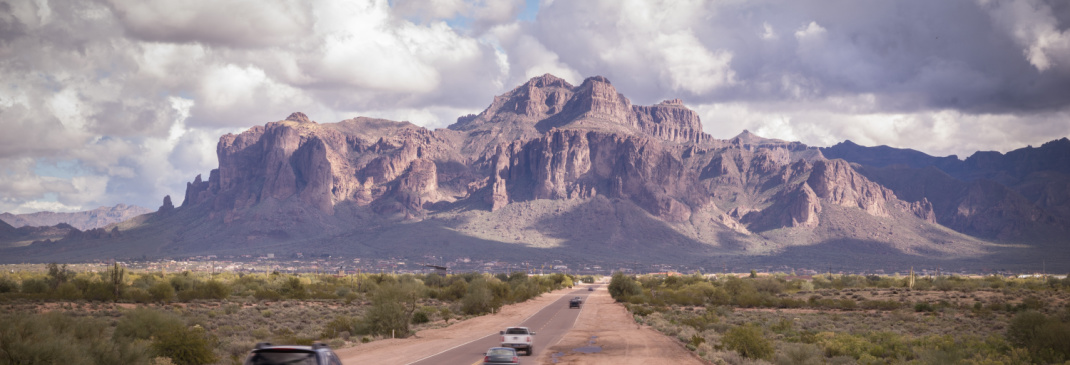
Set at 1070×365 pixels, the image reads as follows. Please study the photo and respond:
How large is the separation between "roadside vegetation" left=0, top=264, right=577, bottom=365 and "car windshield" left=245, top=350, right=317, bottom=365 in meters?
10.00

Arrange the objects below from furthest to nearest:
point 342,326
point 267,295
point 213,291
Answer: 1. point 267,295
2. point 213,291
3. point 342,326

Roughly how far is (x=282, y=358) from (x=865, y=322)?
1821 inches

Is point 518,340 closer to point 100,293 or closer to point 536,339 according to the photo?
point 536,339

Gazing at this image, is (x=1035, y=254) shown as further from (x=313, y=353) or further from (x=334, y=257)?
(x=313, y=353)

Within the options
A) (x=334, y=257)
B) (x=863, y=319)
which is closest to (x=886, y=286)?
(x=863, y=319)

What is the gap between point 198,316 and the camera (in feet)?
152

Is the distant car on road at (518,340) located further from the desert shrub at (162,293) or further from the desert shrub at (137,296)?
the desert shrub at (162,293)

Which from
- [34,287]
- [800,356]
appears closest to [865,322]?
[800,356]

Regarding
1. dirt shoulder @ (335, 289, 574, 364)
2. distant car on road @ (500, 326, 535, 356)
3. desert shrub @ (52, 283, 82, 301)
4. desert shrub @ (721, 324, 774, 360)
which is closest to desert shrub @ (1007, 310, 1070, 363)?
desert shrub @ (721, 324, 774, 360)

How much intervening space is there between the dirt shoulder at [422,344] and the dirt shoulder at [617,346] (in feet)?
16.3

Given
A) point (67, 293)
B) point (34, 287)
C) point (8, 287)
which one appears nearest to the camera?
point (67, 293)

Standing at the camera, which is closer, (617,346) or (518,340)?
(518,340)

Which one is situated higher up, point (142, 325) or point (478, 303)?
point (142, 325)

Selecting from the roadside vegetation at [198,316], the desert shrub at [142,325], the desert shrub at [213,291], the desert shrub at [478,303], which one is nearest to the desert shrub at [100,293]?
the roadside vegetation at [198,316]
